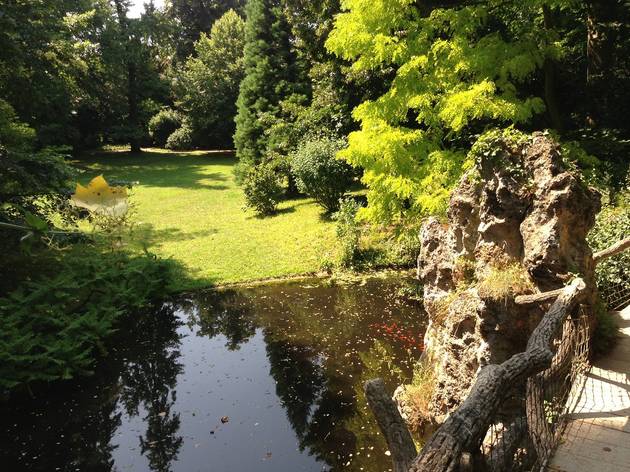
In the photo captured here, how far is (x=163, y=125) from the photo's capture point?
39.8 m

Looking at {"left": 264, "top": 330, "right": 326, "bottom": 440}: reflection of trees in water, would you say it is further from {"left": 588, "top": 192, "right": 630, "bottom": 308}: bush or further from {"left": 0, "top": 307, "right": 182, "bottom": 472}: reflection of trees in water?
{"left": 588, "top": 192, "right": 630, "bottom": 308}: bush

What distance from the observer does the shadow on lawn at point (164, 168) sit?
2681cm

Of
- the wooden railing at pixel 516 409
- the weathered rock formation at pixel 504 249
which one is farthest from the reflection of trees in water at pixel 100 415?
the wooden railing at pixel 516 409

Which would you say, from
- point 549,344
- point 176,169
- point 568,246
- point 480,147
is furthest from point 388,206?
point 176,169

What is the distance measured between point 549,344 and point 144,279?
9994 millimetres

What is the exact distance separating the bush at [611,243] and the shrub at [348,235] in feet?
19.9

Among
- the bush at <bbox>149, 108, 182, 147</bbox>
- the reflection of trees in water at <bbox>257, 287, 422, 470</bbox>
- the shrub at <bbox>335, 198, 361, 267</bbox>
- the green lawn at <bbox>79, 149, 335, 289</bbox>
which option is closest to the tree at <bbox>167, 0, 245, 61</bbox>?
the bush at <bbox>149, 108, 182, 147</bbox>

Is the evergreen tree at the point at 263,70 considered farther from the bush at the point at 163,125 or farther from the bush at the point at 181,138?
the bush at the point at 163,125

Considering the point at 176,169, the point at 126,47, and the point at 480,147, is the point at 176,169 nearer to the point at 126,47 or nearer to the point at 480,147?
the point at 126,47

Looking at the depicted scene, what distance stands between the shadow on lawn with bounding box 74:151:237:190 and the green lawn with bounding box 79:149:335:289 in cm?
12

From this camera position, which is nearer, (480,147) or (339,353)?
(480,147)

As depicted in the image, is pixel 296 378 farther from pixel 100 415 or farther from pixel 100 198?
pixel 100 198

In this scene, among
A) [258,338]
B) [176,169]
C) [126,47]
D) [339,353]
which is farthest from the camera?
[126,47]

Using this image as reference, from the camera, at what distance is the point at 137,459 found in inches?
248
